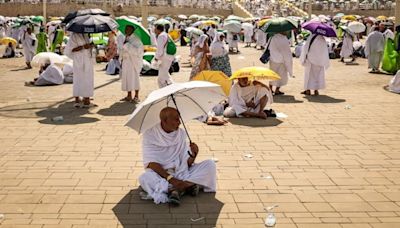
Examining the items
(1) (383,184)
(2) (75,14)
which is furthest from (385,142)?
(2) (75,14)

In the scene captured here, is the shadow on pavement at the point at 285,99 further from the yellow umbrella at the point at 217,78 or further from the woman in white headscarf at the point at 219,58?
the yellow umbrella at the point at 217,78

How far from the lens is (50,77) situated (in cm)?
1344

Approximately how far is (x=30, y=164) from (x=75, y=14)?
4.38 m

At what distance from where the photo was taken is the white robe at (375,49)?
54.0 ft

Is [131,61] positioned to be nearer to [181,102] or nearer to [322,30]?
[322,30]

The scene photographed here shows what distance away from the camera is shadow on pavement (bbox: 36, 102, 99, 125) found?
9055 mm

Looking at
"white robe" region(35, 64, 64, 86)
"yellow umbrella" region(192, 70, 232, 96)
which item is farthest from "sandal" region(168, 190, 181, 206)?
"white robe" region(35, 64, 64, 86)

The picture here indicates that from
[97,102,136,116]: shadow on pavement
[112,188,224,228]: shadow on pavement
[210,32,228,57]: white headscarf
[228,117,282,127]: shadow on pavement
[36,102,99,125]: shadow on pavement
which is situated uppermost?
[210,32,228,57]: white headscarf

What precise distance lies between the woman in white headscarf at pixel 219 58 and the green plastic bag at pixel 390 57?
6.35m

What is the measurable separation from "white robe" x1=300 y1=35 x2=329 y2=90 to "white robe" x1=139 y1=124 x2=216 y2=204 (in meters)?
7.05

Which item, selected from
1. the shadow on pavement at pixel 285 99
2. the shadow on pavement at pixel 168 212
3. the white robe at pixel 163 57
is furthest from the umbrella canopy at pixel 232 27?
the shadow on pavement at pixel 168 212

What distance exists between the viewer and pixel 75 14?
996 cm

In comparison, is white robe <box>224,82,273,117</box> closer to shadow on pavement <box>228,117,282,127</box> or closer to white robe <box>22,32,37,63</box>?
shadow on pavement <box>228,117,282,127</box>

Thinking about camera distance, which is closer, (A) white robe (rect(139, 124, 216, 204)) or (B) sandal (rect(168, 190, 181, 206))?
(B) sandal (rect(168, 190, 181, 206))
